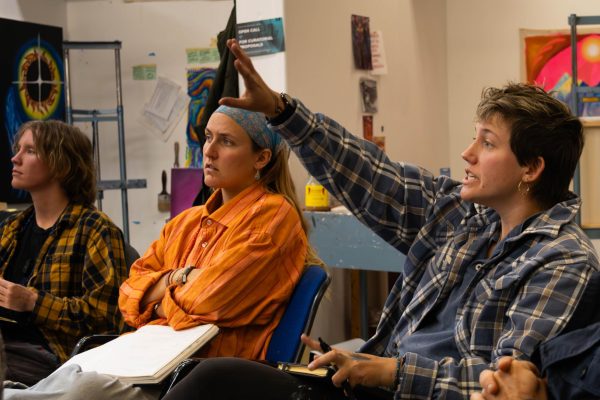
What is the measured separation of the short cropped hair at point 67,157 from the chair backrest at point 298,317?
3.00 ft

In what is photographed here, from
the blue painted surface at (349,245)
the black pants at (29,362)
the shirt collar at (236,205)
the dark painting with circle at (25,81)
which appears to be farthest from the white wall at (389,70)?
the dark painting with circle at (25,81)

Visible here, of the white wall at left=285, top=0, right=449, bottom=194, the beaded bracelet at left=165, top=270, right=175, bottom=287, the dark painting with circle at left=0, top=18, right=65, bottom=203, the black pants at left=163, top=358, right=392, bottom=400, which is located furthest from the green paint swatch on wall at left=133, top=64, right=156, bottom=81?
the black pants at left=163, top=358, right=392, bottom=400

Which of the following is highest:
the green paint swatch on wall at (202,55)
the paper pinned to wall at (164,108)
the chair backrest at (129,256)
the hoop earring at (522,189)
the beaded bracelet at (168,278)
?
the green paint swatch on wall at (202,55)

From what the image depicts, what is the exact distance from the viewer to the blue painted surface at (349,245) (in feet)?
12.5

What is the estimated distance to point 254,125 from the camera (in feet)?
8.63

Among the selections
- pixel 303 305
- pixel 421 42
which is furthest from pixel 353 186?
pixel 421 42

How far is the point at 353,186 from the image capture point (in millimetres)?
2205

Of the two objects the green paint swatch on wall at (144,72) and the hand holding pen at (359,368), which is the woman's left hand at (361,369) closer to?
the hand holding pen at (359,368)

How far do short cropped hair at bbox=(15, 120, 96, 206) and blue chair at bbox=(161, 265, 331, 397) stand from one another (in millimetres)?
914

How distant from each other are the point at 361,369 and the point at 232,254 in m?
0.76

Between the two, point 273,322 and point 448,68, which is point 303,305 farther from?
A: point 448,68

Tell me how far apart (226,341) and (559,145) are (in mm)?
1077

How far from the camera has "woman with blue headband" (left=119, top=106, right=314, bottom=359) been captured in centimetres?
239

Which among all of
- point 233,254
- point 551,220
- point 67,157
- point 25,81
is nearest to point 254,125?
point 233,254
